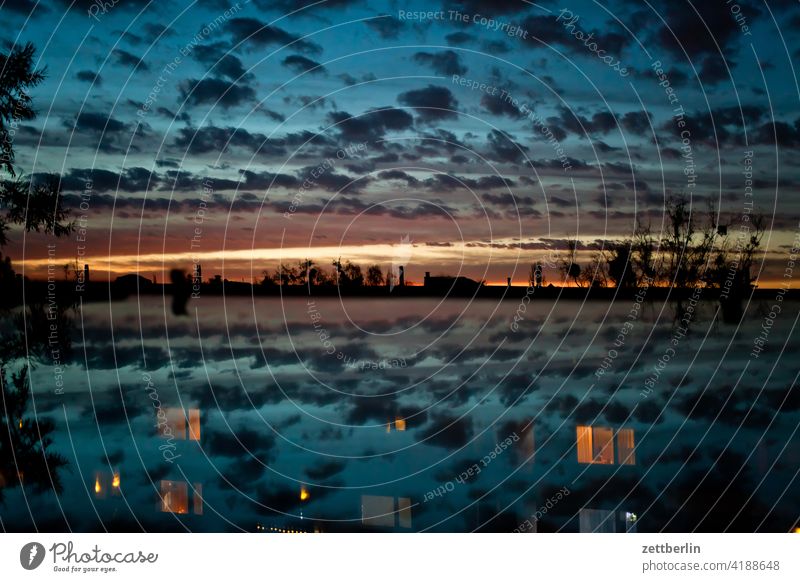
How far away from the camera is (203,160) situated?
54.3 ft

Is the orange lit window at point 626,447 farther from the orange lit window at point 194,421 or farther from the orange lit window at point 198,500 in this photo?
the orange lit window at point 194,421

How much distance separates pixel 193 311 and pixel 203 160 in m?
2.60

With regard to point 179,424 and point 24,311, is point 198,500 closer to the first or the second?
point 179,424

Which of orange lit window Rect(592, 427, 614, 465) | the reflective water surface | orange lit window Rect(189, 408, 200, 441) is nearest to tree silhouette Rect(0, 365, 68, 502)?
the reflective water surface

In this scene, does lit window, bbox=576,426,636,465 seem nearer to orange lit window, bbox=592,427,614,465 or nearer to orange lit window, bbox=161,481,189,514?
orange lit window, bbox=592,427,614,465

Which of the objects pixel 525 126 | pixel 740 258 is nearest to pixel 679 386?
pixel 740 258

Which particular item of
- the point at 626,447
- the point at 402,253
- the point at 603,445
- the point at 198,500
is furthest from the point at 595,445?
the point at 198,500

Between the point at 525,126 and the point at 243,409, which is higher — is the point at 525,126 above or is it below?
above
